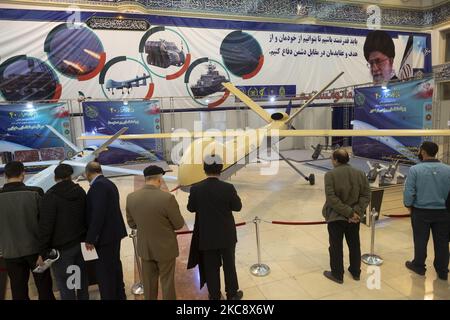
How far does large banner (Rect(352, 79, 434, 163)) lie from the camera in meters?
10.5

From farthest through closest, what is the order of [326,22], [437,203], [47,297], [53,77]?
1. [326,22]
2. [53,77]
3. [437,203]
4. [47,297]

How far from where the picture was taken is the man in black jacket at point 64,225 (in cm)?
279

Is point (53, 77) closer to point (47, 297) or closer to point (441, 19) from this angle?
point (47, 297)

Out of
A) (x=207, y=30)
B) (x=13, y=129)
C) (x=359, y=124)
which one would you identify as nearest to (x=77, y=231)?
A: (x=13, y=129)

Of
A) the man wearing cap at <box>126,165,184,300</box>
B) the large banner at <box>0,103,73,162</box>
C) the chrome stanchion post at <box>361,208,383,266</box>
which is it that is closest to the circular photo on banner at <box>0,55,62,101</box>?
the large banner at <box>0,103,73,162</box>

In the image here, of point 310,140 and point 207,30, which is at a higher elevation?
point 207,30

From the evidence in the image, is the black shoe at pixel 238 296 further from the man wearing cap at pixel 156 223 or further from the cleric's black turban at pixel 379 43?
the cleric's black turban at pixel 379 43

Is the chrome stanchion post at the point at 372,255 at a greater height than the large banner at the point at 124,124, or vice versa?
the large banner at the point at 124,124

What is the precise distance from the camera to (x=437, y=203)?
3.53 m

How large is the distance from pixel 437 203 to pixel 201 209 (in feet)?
9.60

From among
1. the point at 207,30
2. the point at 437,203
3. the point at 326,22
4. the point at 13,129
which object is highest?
the point at 326,22

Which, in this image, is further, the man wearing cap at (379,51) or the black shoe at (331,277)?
the man wearing cap at (379,51)

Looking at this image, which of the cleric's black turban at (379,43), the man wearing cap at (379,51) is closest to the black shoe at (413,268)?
the man wearing cap at (379,51)

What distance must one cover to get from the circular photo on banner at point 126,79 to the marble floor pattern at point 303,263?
766cm
